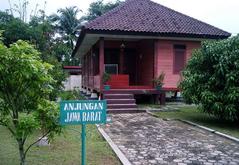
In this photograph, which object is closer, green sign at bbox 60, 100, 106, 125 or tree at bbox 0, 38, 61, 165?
green sign at bbox 60, 100, 106, 125

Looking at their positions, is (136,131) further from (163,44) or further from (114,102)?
(163,44)

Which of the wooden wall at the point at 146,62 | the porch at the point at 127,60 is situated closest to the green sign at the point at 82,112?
the porch at the point at 127,60

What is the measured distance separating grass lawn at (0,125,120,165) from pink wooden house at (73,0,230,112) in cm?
660

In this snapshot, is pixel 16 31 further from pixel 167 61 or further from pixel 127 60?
pixel 167 61

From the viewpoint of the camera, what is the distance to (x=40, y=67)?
5.10 m

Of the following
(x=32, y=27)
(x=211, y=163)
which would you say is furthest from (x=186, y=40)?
(x=32, y=27)

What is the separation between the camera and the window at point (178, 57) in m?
18.0

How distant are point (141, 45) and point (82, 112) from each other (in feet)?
50.5

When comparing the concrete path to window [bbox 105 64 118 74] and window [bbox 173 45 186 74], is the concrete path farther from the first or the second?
window [bbox 105 64 118 74]

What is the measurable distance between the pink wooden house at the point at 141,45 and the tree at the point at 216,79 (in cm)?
403

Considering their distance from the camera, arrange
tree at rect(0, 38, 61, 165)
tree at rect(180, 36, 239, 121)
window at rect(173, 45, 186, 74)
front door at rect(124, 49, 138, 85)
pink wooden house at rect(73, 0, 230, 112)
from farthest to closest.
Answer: front door at rect(124, 49, 138, 85) → window at rect(173, 45, 186, 74) → pink wooden house at rect(73, 0, 230, 112) → tree at rect(180, 36, 239, 121) → tree at rect(0, 38, 61, 165)

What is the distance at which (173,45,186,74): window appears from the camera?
1802cm

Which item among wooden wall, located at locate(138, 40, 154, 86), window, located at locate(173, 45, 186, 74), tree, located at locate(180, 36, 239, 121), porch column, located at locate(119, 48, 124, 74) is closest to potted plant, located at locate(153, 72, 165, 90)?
wooden wall, located at locate(138, 40, 154, 86)

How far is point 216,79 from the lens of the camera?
37.4 feet
